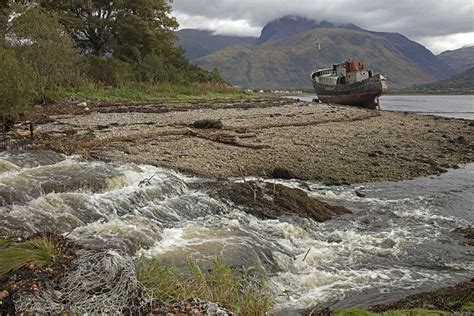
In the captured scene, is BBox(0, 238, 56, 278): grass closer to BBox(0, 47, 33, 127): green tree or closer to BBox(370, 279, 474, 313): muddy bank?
BBox(370, 279, 474, 313): muddy bank

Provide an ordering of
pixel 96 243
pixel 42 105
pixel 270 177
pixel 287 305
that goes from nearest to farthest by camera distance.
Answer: pixel 287 305
pixel 96 243
pixel 270 177
pixel 42 105

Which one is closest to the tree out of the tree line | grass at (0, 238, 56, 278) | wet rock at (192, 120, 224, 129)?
the tree line

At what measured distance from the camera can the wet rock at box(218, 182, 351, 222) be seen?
11.3m

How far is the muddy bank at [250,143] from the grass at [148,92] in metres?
3.91

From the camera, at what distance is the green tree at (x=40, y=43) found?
23734mm

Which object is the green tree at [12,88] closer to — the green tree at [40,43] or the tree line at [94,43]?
the tree line at [94,43]

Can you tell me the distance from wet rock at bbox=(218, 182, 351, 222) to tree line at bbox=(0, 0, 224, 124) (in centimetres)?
1003

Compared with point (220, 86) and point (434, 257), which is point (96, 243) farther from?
point (220, 86)

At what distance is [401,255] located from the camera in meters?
9.36

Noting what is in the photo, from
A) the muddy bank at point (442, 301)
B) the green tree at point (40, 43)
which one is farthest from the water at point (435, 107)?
the muddy bank at point (442, 301)

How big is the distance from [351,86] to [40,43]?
1309 inches

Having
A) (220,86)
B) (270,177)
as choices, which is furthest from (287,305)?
(220,86)

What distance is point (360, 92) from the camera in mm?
48031

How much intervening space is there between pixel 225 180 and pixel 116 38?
37364 millimetres
